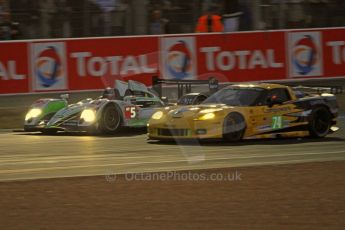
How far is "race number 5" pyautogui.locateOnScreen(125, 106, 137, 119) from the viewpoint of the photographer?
47.2ft

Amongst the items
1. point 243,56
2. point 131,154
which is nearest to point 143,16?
point 243,56

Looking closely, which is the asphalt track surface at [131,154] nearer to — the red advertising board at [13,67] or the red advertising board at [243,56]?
the red advertising board at [13,67]

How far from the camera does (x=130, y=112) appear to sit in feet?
47.4

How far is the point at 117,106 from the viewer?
14.3 meters

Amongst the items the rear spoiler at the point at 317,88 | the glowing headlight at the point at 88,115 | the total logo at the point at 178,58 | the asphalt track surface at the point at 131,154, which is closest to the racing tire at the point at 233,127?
the asphalt track surface at the point at 131,154

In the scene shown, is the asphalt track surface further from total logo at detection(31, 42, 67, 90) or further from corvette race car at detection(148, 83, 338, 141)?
total logo at detection(31, 42, 67, 90)

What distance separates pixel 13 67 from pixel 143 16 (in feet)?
12.8

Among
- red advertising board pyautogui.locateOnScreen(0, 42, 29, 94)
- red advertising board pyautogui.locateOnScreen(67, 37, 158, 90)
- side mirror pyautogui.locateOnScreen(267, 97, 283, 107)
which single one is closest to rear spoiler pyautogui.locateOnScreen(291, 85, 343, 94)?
side mirror pyautogui.locateOnScreen(267, 97, 283, 107)

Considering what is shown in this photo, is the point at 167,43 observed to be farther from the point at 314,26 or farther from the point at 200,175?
the point at 200,175

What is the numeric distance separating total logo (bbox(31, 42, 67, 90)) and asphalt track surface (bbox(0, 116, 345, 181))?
3.21 meters

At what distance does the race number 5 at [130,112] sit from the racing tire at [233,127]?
8.23 feet

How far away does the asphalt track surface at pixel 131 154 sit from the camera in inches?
386

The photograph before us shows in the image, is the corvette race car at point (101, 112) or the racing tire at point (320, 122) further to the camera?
the corvette race car at point (101, 112)

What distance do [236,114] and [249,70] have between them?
7064 mm
